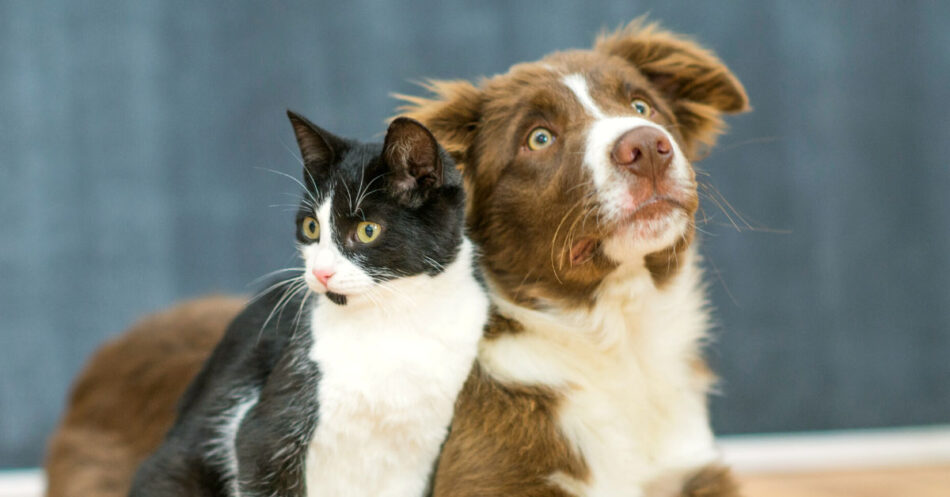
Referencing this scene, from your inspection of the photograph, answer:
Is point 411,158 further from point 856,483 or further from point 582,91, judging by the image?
point 856,483

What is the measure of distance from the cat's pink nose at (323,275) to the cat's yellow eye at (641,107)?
65 centimetres

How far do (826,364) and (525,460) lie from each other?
1.81 meters

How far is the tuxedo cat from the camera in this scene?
3.69 ft

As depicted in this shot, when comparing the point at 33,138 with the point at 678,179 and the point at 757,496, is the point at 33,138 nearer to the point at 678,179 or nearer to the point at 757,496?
the point at 678,179

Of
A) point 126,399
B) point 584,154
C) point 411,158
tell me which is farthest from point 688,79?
point 126,399

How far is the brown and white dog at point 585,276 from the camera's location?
4.26 feet

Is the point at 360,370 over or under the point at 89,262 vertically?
over

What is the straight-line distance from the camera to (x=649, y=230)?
1.29 meters

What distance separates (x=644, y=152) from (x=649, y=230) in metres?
0.12

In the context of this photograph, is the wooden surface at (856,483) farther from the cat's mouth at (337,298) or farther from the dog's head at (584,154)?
the cat's mouth at (337,298)

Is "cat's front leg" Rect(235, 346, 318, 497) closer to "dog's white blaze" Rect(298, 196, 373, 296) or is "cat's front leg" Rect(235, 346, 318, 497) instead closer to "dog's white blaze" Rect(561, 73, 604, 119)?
"dog's white blaze" Rect(298, 196, 373, 296)

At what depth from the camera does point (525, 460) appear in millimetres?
1336

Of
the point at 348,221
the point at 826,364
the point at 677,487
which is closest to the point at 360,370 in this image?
the point at 348,221

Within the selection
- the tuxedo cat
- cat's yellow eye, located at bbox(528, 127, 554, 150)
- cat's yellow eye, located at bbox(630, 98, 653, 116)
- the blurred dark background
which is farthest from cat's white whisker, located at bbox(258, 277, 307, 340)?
the blurred dark background
